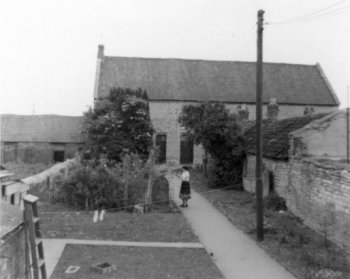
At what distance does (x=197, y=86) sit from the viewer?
123ft

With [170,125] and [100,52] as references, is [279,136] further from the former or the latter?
[100,52]

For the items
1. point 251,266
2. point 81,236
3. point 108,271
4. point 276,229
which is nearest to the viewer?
point 108,271

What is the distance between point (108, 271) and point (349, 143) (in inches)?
399

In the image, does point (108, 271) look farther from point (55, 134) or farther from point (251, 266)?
point (55, 134)

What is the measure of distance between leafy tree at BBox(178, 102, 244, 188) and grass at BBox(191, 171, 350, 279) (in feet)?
13.5

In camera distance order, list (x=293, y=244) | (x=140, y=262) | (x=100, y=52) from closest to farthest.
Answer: (x=140, y=262) < (x=293, y=244) < (x=100, y=52)

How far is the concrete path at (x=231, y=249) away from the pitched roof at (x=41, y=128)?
21.0 meters

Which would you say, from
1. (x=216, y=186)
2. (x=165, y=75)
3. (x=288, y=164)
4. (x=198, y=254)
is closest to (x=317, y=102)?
(x=165, y=75)

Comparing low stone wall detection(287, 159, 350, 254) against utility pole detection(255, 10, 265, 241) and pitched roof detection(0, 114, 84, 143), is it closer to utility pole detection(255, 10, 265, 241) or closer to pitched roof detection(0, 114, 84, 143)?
utility pole detection(255, 10, 265, 241)

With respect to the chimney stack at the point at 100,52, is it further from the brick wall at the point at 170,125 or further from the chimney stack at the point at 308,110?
the chimney stack at the point at 308,110

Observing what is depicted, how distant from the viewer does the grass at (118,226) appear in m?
12.9

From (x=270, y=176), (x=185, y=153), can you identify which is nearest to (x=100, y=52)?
(x=185, y=153)

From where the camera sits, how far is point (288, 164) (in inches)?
637

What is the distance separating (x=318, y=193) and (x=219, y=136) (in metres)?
9.24
